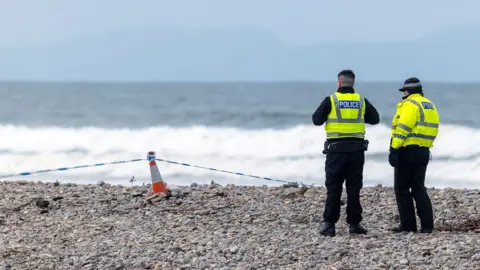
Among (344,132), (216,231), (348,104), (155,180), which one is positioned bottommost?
(216,231)

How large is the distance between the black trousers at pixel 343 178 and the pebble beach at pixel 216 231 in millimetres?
264

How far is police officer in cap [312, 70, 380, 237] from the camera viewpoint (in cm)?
767

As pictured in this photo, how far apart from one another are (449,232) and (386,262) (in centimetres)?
170

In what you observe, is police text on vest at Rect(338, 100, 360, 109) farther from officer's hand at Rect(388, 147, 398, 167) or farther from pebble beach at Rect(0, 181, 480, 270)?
pebble beach at Rect(0, 181, 480, 270)

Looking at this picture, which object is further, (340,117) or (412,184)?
(412,184)

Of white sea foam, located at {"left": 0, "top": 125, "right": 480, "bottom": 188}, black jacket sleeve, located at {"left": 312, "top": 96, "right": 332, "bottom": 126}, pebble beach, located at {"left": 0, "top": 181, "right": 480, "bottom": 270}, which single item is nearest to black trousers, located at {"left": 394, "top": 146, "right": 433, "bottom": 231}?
pebble beach, located at {"left": 0, "top": 181, "right": 480, "bottom": 270}

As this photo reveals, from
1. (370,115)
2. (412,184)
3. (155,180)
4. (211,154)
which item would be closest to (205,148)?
(211,154)

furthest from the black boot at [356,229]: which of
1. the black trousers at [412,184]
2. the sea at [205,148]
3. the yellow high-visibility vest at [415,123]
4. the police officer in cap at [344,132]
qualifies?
the sea at [205,148]

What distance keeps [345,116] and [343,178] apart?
692 mm

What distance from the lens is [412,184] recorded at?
26.5 ft

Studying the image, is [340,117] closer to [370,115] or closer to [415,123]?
[370,115]

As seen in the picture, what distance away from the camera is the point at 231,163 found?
2028cm

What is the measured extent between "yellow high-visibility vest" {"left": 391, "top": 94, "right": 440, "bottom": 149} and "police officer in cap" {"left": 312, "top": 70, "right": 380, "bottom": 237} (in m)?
0.29

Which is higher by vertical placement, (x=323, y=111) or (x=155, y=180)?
(x=323, y=111)
